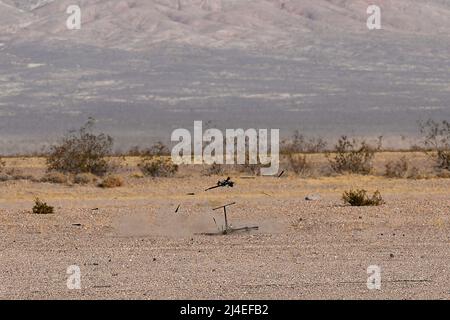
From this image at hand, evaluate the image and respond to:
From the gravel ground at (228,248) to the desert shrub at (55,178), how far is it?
4.77 metres

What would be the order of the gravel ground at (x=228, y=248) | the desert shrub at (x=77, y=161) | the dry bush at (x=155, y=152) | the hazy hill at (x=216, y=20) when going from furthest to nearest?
1. the hazy hill at (x=216, y=20)
2. the dry bush at (x=155, y=152)
3. the desert shrub at (x=77, y=161)
4. the gravel ground at (x=228, y=248)

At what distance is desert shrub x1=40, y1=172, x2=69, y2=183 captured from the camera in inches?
1384

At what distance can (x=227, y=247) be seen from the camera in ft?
60.1

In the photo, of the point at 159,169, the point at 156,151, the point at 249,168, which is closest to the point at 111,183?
the point at 159,169

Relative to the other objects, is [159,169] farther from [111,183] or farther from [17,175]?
[111,183]

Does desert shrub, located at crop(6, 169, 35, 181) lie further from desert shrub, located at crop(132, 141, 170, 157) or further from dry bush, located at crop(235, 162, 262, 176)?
dry bush, located at crop(235, 162, 262, 176)

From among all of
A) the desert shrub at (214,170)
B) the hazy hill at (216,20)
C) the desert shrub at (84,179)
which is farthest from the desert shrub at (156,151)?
the hazy hill at (216,20)

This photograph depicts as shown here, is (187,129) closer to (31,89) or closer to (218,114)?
(218,114)

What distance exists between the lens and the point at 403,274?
49.4 feet

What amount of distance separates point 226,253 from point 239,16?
101m

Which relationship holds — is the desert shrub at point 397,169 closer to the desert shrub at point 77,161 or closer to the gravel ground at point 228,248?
the gravel ground at point 228,248

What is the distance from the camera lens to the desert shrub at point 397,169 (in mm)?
37219

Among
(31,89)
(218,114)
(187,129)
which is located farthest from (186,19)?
(187,129)

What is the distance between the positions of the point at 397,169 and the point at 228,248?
2152cm
